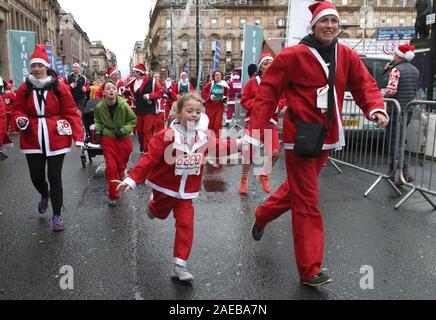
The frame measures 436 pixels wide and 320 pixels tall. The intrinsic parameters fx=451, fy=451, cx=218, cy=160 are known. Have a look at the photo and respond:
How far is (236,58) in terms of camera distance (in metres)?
97.6

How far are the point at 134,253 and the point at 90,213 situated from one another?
1.64 meters

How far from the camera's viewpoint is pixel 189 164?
12.5 ft

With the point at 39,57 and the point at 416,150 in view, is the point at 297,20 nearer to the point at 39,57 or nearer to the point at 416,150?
the point at 416,150

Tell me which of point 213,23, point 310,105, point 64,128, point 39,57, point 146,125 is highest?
point 213,23

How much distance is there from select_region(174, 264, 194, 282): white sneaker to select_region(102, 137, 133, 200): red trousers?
8.81ft

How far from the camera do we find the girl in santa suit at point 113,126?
6238mm

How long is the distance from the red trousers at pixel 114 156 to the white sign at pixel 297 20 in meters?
7.15

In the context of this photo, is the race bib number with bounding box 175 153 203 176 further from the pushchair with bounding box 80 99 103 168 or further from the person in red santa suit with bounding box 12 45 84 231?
the pushchair with bounding box 80 99 103 168

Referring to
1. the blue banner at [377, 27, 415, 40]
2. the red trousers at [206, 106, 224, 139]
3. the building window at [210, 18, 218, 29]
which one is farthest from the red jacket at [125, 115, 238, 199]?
the building window at [210, 18, 218, 29]

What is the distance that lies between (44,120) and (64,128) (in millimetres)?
228

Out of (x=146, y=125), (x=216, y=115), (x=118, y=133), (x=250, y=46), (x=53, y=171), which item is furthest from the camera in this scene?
(x=250, y=46)

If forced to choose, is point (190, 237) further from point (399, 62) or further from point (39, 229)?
point (399, 62)

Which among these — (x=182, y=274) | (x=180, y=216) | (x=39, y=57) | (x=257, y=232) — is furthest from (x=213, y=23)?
(x=182, y=274)

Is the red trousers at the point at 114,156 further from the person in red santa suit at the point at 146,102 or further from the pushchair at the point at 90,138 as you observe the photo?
the person in red santa suit at the point at 146,102
